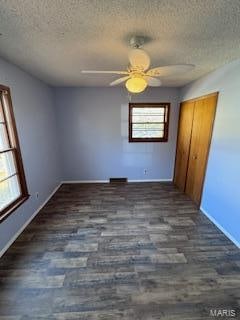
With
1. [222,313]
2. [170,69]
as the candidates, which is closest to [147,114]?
[170,69]

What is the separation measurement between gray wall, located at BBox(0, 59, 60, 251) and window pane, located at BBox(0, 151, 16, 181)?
8.4 inches

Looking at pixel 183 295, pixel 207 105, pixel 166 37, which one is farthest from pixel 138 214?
pixel 166 37

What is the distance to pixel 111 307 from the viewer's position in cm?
157

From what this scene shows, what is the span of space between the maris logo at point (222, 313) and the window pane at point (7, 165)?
2830 mm

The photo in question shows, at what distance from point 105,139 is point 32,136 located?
70.8 inches

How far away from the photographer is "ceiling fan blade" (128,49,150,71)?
1.53m

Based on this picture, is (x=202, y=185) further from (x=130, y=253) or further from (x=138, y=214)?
(x=130, y=253)

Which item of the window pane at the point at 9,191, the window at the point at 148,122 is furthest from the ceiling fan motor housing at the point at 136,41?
the window at the point at 148,122

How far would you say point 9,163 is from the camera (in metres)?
2.57

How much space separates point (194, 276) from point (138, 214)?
1.36 m

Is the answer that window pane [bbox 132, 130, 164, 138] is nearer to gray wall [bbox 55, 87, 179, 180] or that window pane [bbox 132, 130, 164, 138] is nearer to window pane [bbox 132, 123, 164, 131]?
window pane [bbox 132, 123, 164, 131]

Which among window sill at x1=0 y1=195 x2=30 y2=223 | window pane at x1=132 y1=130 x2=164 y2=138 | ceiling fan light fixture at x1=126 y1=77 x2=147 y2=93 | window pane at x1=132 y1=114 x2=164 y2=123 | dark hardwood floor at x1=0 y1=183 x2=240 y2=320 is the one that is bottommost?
dark hardwood floor at x1=0 y1=183 x2=240 y2=320

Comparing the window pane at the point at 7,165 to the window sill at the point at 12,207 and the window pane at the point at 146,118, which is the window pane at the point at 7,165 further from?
the window pane at the point at 146,118

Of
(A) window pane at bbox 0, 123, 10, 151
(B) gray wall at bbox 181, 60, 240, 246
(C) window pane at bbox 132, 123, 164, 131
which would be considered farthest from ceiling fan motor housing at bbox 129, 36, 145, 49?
(C) window pane at bbox 132, 123, 164, 131
